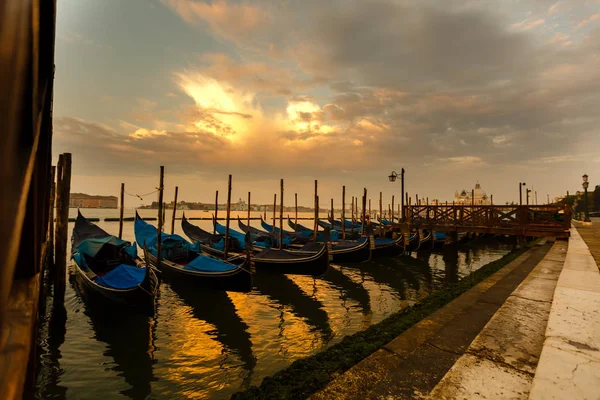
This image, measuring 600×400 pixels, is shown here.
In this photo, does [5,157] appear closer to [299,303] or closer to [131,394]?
[131,394]

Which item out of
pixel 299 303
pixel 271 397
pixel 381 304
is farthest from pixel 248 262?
pixel 271 397

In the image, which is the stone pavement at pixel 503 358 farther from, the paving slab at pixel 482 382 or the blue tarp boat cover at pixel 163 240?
the blue tarp boat cover at pixel 163 240

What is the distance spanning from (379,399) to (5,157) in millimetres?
3128

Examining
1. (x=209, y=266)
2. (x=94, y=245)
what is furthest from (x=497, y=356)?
(x=94, y=245)

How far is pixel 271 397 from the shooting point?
3484mm

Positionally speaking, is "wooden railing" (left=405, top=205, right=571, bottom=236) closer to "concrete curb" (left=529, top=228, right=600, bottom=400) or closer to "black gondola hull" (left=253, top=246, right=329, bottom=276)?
"black gondola hull" (left=253, top=246, right=329, bottom=276)

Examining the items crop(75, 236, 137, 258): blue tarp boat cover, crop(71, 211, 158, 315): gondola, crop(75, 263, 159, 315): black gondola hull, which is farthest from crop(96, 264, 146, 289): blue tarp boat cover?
crop(75, 236, 137, 258): blue tarp boat cover

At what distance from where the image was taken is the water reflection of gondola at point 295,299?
8188 mm

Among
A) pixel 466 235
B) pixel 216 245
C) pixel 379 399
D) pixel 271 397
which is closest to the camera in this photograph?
pixel 379 399

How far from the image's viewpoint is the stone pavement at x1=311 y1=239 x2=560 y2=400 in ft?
9.56

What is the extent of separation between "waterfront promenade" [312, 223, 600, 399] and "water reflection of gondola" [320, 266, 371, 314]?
496cm

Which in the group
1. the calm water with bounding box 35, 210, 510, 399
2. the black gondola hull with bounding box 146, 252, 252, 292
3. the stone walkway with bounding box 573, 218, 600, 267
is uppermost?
the stone walkway with bounding box 573, 218, 600, 267

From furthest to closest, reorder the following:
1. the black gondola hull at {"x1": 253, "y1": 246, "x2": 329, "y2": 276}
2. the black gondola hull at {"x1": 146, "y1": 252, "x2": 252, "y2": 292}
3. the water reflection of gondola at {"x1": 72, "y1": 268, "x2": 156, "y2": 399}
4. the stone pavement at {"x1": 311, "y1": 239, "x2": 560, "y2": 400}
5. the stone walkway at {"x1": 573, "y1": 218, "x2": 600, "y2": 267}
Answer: the black gondola hull at {"x1": 253, "y1": 246, "x2": 329, "y2": 276} → the black gondola hull at {"x1": 146, "y1": 252, "x2": 252, "y2": 292} → the stone walkway at {"x1": 573, "y1": 218, "x2": 600, "y2": 267} → the water reflection of gondola at {"x1": 72, "y1": 268, "x2": 156, "y2": 399} → the stone pavement at {"x1": 311, "y1": 239, "x2": 560, "y2": 400}

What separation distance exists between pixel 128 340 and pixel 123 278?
1771 millimetres
